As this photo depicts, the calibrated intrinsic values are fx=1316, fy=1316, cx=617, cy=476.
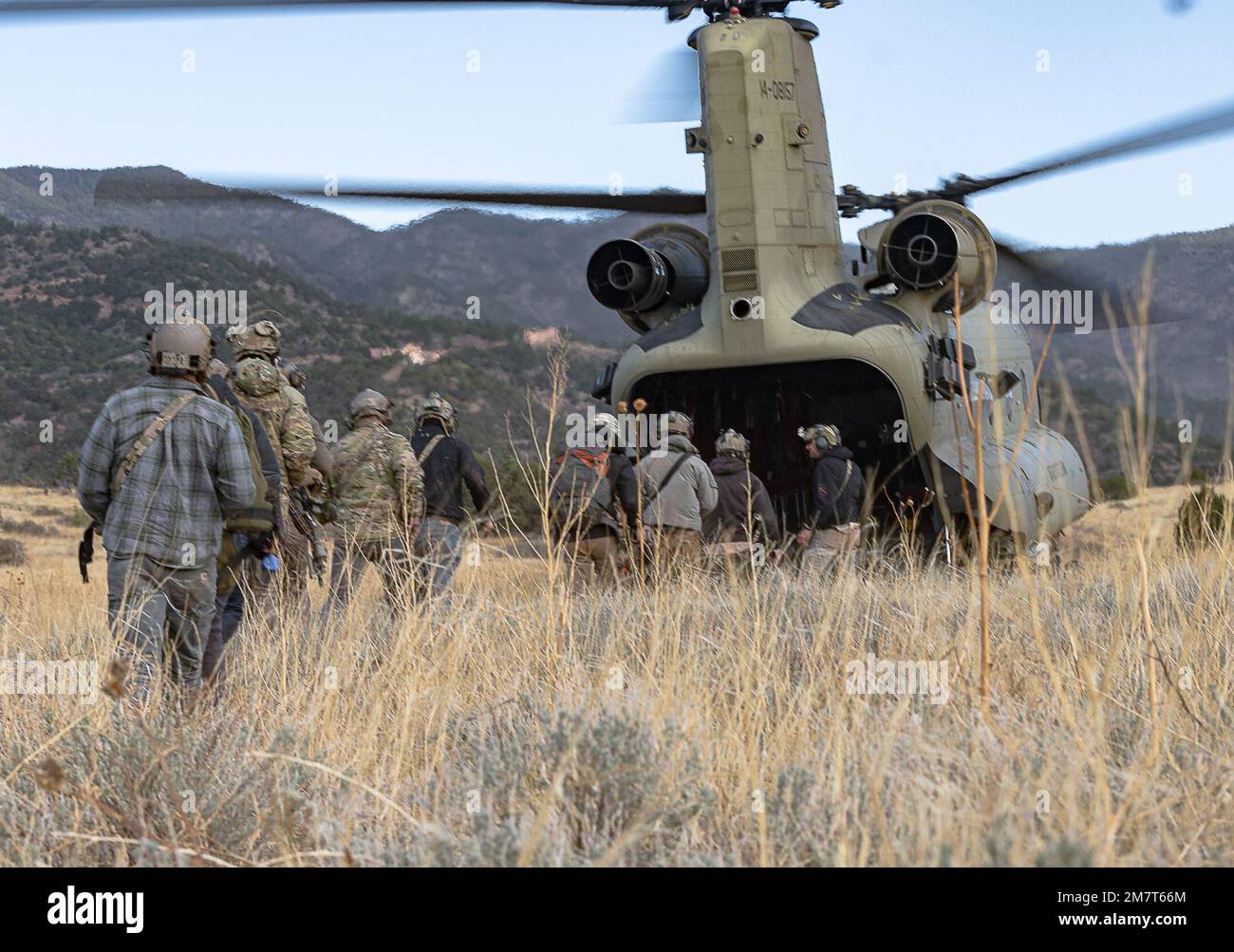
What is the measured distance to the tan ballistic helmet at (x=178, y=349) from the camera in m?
4.99

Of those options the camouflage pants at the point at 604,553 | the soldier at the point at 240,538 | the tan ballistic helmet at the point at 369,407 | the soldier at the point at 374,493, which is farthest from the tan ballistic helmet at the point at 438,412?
the soldier at the point at 240,538

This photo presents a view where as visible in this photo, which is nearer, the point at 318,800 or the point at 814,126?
the point at 318,800

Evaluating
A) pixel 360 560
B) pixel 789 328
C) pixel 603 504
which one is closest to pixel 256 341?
pixel 360 560

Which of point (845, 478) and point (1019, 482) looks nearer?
point (845, 478)

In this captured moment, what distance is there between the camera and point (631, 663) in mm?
5039

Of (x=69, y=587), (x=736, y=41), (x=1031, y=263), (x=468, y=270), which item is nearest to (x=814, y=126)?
(x=736, y=41)

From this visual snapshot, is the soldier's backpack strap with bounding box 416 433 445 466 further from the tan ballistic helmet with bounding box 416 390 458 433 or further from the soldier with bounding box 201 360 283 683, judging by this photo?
the soldier with bounding box 201 360 283 683

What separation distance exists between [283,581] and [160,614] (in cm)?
221

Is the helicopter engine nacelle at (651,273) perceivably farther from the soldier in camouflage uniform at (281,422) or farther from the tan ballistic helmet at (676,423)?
the soldier in camouflage uniform at (281,422)

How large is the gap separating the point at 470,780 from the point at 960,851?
4.24 ft

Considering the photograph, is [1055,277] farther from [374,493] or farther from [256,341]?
[256,341]

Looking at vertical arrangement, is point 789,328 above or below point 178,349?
above

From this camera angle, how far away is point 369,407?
750cm
